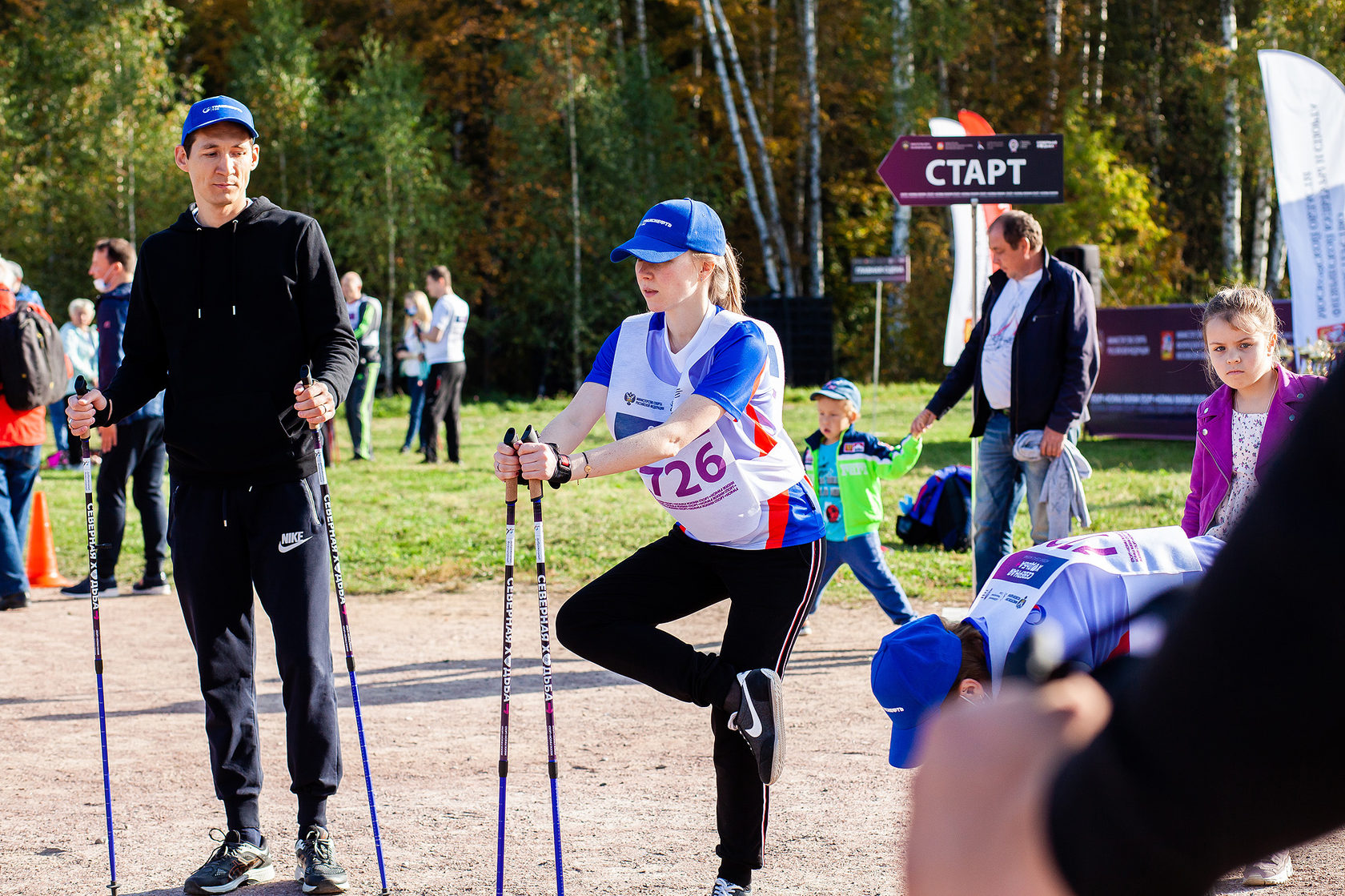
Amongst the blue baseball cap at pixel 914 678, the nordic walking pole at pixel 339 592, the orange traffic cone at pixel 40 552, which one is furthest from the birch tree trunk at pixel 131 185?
the blue baseball cap at pixel 914 678

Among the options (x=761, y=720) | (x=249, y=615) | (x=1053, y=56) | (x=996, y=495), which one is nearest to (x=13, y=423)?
(x=249, y=615)

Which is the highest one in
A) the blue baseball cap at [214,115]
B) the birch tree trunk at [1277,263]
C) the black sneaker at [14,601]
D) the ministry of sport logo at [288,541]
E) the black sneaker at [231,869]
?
the birch tree trunk at [1277,263]

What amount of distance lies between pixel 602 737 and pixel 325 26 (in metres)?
34.3

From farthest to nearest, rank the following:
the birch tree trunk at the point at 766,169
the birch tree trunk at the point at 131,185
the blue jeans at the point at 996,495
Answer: the birch tree trunk at the point at 766,169 < the birch tree trunk at the point at 131,185 < the blue jeans at the point at 996,495

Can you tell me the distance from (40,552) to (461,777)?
6147 mm

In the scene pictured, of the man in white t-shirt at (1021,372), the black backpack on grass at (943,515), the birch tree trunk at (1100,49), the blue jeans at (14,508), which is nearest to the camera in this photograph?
the man in white t-shirt at (1021,372)

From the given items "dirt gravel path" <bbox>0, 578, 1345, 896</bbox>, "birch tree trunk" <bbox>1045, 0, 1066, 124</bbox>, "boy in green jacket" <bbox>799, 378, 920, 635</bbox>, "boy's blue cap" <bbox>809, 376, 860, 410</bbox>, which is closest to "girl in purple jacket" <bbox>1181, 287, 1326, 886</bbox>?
"dirt gravel path" <bbox>0, 578, 1345, 896</bbox>

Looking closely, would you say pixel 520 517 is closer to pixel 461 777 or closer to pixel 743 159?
pixel 461 777

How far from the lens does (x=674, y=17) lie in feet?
127

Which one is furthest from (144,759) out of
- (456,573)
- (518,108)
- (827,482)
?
(518,108)

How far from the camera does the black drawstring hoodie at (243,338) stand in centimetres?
425

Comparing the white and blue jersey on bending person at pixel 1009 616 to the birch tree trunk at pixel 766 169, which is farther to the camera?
the birch tree trunk at pixel 766 169

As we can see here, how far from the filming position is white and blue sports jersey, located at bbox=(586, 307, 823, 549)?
3971mm

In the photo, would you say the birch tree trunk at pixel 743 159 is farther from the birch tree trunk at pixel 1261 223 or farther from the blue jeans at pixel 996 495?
the blue jeans at pixel 996 495
